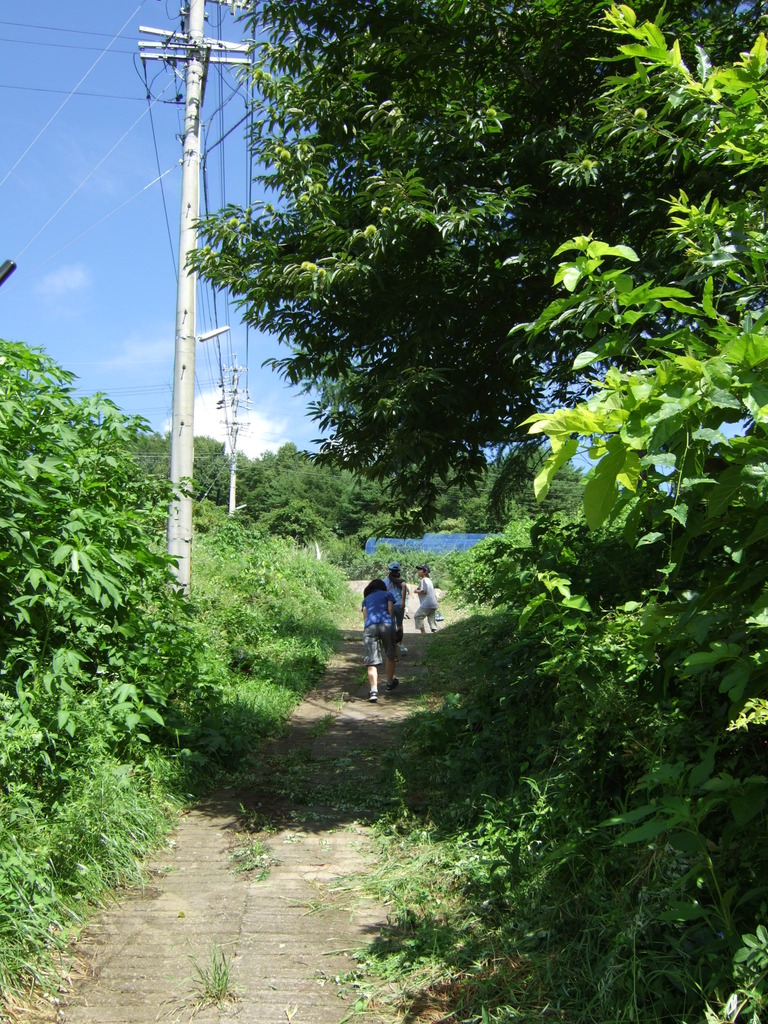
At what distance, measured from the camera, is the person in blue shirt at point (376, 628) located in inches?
428

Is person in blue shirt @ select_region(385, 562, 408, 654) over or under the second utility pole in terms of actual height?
under

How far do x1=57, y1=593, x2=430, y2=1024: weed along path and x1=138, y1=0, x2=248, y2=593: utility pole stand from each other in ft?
9.23

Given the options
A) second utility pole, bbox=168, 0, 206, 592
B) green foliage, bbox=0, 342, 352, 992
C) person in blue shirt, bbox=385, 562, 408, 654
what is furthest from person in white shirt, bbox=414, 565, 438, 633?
green foliage, bbox=0, 342, 352, 992

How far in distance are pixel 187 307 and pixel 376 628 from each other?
4.57 m

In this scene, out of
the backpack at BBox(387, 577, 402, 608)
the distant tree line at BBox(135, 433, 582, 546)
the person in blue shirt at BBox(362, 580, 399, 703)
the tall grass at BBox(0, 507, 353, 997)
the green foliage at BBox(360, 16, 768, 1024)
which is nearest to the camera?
the green foliage at BBox(360, 16, 768, 1024)

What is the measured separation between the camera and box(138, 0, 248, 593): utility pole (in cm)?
930

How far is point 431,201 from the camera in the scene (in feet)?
19.1

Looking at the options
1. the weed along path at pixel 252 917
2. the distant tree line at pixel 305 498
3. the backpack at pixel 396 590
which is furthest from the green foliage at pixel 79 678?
the distant tree line at pixel 305 498

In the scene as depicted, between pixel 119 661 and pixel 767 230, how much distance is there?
4819 mm

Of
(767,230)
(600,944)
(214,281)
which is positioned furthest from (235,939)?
(214,281)

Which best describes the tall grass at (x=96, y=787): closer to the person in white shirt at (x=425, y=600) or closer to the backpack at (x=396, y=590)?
the backpack at (x=396, y=590)

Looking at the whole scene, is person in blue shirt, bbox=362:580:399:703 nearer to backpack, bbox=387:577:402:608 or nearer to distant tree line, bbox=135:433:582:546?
backpack, bbox=387:577:402:608

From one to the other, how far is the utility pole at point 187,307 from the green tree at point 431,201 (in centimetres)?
255

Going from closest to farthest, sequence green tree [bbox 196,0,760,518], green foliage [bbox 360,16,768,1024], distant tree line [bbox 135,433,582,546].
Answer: green foliage [bbox 360,16,768,1024], green tree [bbox 196,0,760,518], distant tree line [bbox 135,433,582,546]
